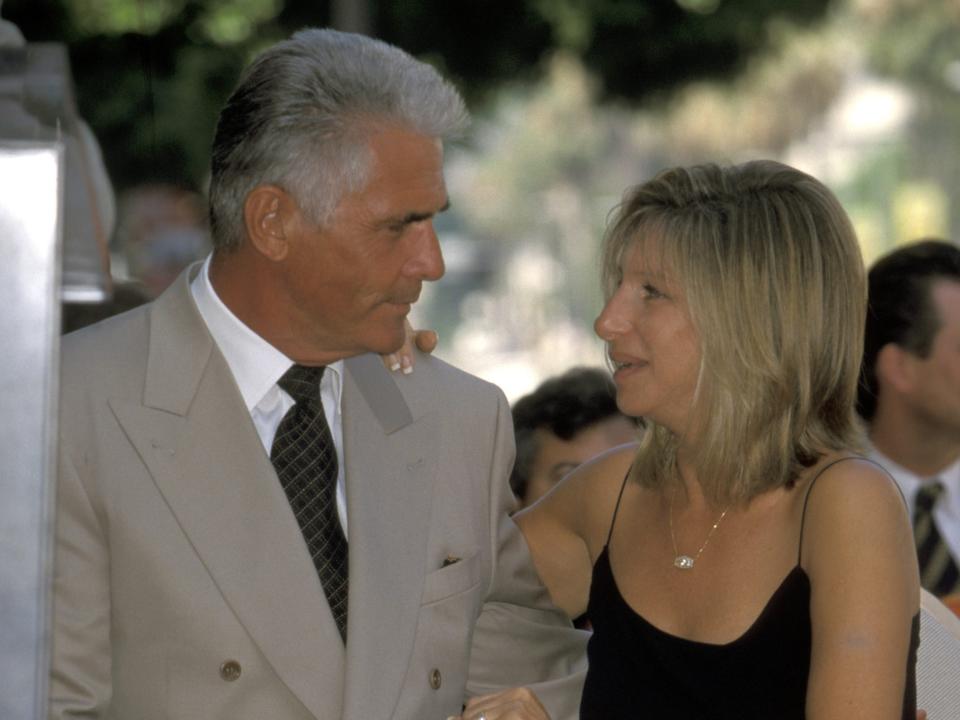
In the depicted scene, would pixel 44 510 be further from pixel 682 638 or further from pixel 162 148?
pixel 162 148

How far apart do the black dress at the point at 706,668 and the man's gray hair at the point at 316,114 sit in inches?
32.2

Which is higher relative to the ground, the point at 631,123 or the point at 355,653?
the point at 355,653

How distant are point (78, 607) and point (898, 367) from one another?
3.13 meters

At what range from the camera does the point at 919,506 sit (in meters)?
4.39

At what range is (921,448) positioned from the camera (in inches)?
176

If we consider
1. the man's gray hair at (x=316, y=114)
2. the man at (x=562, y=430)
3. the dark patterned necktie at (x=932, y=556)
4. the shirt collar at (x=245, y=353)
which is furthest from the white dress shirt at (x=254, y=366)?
the dark patterned necktie at (x=932, y=556)

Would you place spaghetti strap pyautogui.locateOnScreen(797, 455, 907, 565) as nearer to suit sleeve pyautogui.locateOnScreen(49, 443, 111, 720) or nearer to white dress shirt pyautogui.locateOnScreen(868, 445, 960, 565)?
Answer: suit sleeve pyautogui.locateOnScreen(49, 443, 111, 720)

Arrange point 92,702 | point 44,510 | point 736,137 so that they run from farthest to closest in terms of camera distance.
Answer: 1. point 736,137
2. point 92,702
3. point 44,510

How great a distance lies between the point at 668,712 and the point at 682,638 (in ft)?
0.39

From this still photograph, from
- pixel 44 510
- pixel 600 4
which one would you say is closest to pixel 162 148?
pixel 600 4

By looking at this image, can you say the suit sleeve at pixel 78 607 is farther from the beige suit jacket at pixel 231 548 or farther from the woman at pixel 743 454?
the woman at pixel 743 454

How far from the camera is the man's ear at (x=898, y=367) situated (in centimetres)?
452

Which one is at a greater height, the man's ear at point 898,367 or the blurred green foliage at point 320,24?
the blurred green foliage at point 320,24

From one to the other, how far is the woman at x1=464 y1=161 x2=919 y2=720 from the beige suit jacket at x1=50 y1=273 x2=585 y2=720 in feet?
0.64
